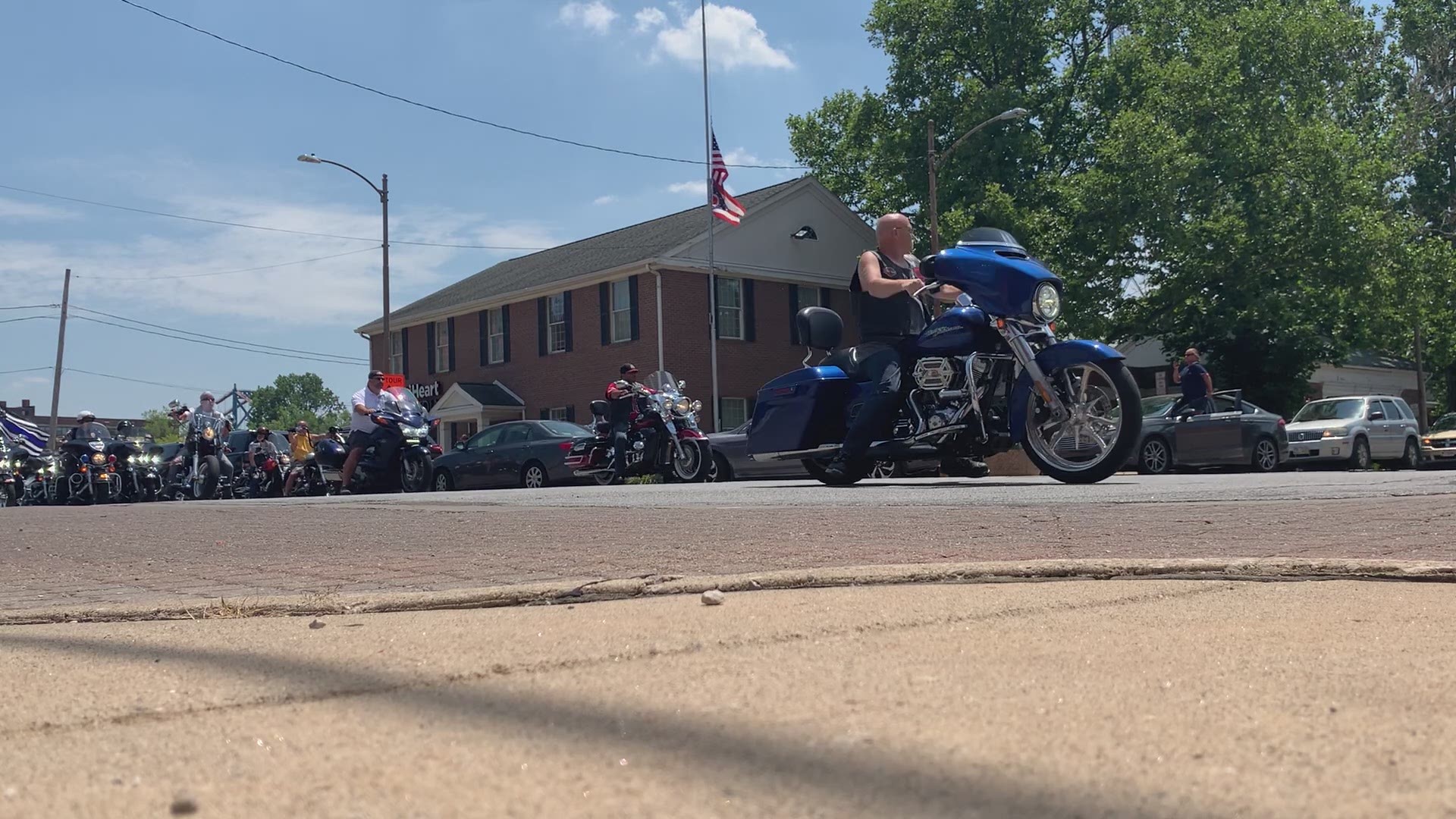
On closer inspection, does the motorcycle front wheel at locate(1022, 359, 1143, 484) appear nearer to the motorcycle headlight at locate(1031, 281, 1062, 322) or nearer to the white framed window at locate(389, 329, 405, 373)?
the motorcycle headlight at locate(1031, 281, 1062, 322)

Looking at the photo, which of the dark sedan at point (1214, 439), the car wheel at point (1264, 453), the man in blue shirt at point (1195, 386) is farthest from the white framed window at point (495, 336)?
the car wheel at point (1264, 453)

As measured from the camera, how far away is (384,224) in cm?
3309

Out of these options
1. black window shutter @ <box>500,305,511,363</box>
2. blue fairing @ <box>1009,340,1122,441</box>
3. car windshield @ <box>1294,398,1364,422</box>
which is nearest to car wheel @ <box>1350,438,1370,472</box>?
car windshield @ <box>1294,398,1364,422</box>

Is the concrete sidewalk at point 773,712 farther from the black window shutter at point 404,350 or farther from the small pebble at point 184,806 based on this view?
the black window shutter at point 404,350

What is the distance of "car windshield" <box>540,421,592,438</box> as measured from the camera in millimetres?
21969

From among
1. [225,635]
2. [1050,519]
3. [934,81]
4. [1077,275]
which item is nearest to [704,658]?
[225,635]

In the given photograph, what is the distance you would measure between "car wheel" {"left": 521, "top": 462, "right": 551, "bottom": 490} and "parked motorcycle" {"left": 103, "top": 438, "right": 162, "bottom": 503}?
6807 millimetres

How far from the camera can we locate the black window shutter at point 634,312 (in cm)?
3488

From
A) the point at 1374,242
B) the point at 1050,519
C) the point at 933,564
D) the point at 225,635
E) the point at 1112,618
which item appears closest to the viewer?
the point at 1112,618

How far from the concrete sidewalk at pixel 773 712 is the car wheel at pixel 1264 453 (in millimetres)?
17651

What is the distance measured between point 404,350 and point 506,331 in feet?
20.3

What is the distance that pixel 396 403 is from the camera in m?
17.1

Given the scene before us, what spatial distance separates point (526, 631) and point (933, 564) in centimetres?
143

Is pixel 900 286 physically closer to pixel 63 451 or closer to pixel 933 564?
pixel 933 564
